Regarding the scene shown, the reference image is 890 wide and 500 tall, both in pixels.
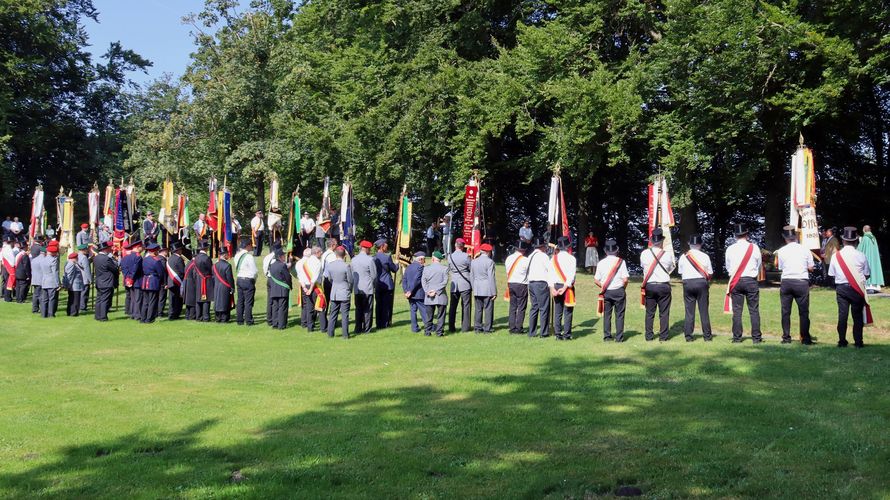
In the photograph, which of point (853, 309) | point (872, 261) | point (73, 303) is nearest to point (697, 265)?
point (853, 309)

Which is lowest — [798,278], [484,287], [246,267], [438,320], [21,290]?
[438,320]

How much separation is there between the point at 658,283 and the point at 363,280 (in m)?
6.41

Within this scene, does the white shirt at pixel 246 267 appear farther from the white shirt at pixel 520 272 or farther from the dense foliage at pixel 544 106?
the dense foliage at pixel 544 106

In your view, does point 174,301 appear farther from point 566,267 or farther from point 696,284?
point 696,284

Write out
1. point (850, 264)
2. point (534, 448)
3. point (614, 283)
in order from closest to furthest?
1. point (534, 448)
2. point (850, 264)
3. point (614, 283)

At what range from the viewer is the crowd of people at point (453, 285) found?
15.3 m

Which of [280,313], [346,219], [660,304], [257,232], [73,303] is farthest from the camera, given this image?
[257,232]

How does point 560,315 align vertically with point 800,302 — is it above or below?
below

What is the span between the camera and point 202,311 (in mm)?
21734

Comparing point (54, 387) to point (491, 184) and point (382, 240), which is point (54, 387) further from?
point (491, 184)

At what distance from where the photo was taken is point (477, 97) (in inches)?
1330

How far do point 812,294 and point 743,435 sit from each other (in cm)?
1712

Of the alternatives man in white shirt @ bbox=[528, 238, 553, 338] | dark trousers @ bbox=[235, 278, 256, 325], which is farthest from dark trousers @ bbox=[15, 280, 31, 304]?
man in white shirt @ bbox=[528, 238, 553, 338]

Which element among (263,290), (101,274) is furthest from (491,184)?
(101,274)
